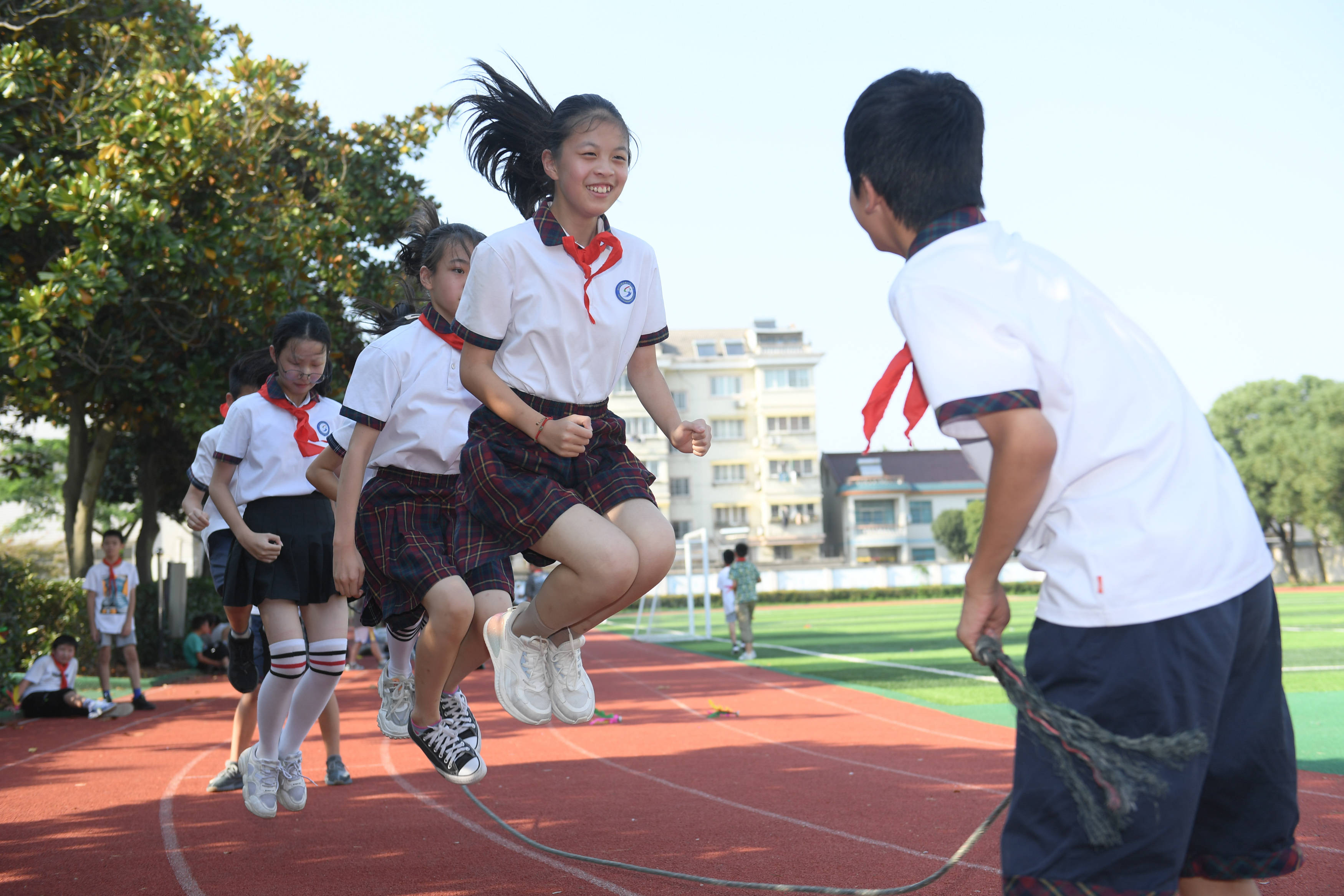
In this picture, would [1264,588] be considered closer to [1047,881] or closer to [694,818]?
[1047,881]

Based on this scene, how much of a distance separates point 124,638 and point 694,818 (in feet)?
29.9

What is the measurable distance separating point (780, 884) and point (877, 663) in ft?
43.9

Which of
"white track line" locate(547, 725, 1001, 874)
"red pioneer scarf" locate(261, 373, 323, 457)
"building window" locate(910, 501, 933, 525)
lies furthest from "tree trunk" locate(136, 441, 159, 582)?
"building window" locate(910, 501, 933, 525)

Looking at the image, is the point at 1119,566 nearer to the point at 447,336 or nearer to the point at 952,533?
the point at 447,336

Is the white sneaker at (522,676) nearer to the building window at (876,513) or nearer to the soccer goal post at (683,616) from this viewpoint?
Answer: the soccer goal post at (683,616)

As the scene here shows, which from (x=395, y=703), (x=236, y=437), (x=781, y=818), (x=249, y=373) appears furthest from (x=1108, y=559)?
(x=249, y=373)

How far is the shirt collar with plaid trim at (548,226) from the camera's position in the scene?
3.46 m

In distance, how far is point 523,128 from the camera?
385cm

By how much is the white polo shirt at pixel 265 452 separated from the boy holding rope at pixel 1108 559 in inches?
155

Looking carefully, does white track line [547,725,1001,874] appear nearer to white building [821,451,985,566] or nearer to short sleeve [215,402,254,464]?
short sleeve [215,402,254,464]

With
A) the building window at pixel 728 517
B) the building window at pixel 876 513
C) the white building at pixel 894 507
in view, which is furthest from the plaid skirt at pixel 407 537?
the building window at pixel 876 513

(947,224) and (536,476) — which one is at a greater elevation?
(947,224)

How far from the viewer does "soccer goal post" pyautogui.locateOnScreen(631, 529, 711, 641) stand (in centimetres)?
2306

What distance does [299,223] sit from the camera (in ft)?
44.2
